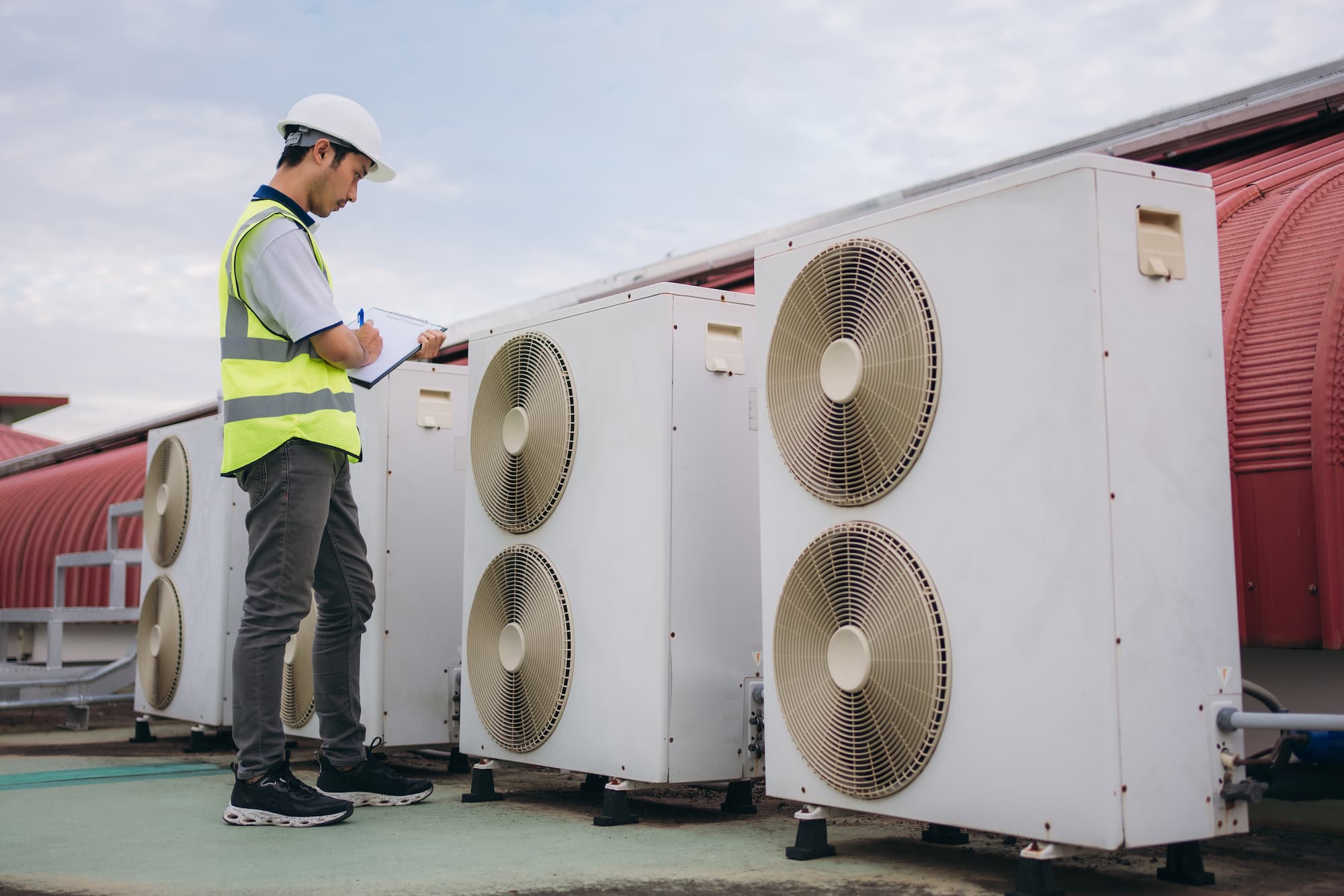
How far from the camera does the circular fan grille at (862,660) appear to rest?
2.86 m

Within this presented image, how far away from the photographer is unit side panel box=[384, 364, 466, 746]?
4.80 m

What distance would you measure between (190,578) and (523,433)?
2.80 metres

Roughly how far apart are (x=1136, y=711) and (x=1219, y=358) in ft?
2.69

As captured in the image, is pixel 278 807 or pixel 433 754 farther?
pixel 433 754

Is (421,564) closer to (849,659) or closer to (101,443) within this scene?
(849,659)

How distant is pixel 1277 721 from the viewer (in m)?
2.56

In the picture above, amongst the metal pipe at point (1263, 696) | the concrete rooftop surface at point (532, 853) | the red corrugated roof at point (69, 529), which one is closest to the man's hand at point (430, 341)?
the concrete rooftop surface at point (532, 853)

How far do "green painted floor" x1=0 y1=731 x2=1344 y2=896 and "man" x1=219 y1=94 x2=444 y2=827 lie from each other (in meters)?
0.26

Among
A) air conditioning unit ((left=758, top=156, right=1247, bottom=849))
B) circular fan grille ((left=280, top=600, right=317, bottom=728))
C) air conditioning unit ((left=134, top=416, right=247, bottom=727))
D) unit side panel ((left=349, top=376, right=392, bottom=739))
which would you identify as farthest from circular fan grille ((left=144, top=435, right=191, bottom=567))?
air conditioning unit ((left=758, top=156, right=1247, bottom=849))

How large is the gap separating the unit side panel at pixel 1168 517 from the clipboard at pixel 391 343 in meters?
2.20

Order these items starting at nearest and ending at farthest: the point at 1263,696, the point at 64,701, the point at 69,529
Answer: the point at 1263,696
the point at 64,701
the point at 69,529

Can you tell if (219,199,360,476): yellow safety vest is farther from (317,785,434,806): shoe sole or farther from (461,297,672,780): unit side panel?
(317,785,434,806): shoe sole

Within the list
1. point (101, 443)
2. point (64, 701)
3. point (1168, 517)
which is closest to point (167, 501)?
point (64, 701)

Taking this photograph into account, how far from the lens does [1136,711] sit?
2506 millimetres
